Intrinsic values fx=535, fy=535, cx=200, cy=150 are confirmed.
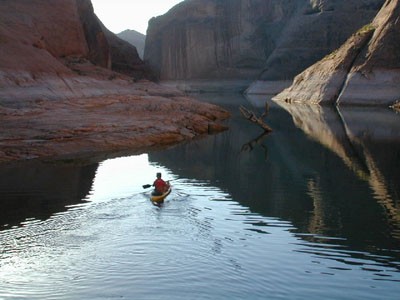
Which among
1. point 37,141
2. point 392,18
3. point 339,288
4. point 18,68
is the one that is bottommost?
point 339,288

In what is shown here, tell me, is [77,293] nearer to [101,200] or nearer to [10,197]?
[101,200]

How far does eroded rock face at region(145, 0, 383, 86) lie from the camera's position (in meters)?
95.0

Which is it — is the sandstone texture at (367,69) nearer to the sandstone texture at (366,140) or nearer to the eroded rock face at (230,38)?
the sandstone texture at (366,140)

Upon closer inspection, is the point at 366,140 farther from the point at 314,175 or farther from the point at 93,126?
the point at 93,126

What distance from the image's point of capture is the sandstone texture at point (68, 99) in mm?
24922

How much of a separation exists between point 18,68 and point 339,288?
29.7m

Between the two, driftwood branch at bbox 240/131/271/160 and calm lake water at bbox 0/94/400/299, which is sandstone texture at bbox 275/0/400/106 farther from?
calm lake water at bbox 0/94/400/299

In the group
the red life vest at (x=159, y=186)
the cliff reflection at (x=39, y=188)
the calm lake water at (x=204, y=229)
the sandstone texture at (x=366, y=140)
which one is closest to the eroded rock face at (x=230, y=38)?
the sandstone texture at (x=366, y=140)

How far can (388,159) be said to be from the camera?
2253cm

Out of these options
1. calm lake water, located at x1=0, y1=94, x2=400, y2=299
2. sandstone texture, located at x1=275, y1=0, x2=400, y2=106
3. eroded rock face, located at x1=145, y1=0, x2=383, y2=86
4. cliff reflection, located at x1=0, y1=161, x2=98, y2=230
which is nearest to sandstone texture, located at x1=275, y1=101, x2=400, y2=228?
calm lake water, located at x1=0, y1=94, x2=400, y2=299

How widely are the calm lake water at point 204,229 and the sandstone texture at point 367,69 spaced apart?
29927 mm

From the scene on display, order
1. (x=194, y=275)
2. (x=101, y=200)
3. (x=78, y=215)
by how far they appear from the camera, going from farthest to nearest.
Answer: (x=101, y=200), (x=78, y=215), (x=194, y=275)

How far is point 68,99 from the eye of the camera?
113 ft

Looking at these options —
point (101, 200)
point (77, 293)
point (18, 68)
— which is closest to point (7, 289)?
point (77, 293)
